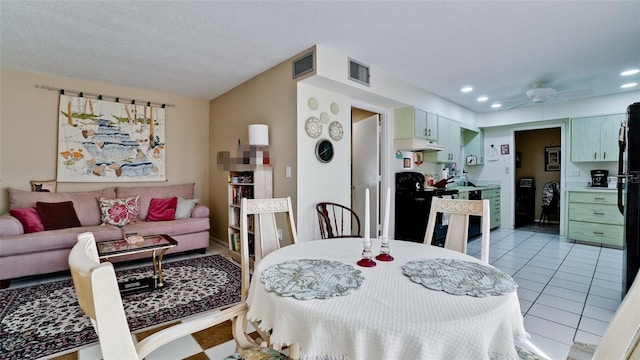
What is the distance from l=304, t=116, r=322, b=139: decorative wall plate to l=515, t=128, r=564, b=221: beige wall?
6.16m

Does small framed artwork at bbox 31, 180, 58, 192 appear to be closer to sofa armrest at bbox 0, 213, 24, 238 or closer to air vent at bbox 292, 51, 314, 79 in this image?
sofa armrest at bbox 0, 213, 24, 238

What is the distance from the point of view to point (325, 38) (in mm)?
2730

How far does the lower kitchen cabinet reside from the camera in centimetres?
437

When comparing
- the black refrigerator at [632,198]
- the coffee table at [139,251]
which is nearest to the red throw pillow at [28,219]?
the coffee table at [139,251]

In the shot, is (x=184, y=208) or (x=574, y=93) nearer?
(x=574, y=93)

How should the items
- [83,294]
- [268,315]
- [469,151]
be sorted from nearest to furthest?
[83,294], [268,315], [469,151]

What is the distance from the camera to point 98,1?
2.15m

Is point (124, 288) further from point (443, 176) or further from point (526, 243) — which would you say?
point (526, 243)

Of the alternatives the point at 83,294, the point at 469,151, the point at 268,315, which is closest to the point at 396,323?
the point at 268,315

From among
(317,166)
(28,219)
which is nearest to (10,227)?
(28,219)

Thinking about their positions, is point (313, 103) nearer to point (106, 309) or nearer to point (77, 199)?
point (106, 309)

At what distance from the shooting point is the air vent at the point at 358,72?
10.5 feet

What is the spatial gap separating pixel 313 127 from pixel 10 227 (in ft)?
10.8

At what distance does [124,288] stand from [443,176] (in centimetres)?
503
